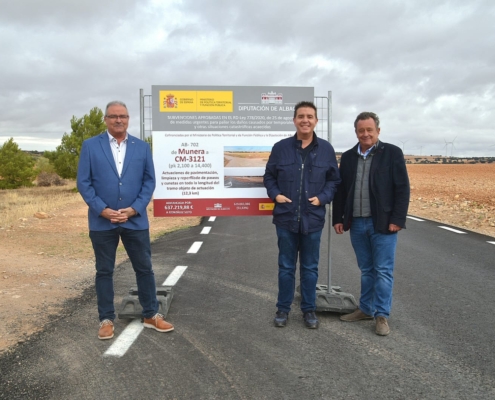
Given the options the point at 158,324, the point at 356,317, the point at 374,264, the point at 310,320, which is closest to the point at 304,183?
the point at 374,264

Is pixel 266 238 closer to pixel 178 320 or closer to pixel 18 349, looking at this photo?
pixel 178 320

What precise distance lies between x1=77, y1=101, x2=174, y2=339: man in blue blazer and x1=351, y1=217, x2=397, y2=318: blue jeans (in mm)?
2042

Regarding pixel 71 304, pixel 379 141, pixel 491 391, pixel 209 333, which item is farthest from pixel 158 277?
pixel 491 391

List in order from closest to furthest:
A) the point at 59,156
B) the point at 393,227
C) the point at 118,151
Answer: the point at 118,151
the point at 393,227
the point at 59,156

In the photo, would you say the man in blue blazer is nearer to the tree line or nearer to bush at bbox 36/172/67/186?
the tree line

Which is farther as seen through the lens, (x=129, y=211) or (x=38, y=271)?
(x=38, y=271)

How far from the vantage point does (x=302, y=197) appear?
4.49m

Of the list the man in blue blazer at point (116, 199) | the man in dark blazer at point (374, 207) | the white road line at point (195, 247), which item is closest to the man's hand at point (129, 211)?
the man in blue blazer at point (116, 199)

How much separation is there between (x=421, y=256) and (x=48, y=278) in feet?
19.9

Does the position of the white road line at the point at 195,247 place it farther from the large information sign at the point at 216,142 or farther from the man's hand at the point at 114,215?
the man's hand at the point at 114,215

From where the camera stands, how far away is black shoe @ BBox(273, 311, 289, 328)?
4407 mm

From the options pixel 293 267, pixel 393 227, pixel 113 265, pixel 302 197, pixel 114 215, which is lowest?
pixel 293 267

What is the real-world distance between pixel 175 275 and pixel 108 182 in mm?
2672

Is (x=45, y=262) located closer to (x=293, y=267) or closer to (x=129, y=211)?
(x=129, y=211)
